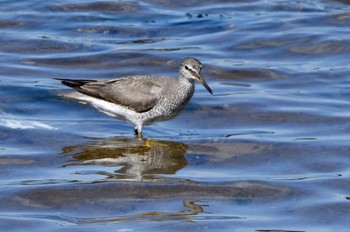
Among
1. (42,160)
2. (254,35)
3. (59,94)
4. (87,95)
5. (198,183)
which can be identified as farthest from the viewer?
(254,35)

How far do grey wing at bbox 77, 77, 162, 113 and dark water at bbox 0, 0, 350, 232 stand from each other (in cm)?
48

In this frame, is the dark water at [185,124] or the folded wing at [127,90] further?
the folded wing at [127,90]

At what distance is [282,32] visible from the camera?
18219 millimetres

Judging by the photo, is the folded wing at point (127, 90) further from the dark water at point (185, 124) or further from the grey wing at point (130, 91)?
the dark water at point (185, 124)

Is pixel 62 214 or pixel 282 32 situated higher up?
pixel 282 32

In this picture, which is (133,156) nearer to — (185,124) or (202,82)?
(202,82)

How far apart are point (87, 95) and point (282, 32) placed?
631 cm

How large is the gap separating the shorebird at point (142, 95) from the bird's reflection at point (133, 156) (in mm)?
352

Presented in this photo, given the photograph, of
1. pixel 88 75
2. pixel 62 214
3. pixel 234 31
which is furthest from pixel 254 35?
pixel 62 214

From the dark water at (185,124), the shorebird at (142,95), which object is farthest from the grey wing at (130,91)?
the dark water at (185,124)

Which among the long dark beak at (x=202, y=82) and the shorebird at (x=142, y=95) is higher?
the long dark beak at (x=202, y=82)

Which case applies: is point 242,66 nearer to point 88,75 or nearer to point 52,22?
point 88,75

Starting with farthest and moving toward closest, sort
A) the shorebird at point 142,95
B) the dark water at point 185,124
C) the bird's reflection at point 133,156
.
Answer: the shorebird at point 142,95
the bird's reflection at point 133,156
the dark water at point 185,124

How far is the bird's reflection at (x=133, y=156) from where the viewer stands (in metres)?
11.1
